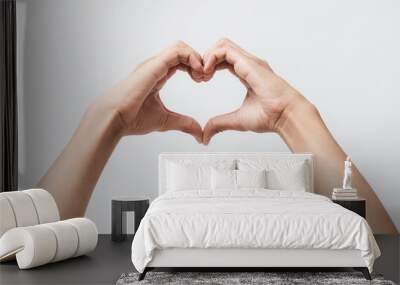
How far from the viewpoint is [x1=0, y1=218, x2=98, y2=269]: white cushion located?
4.83 m

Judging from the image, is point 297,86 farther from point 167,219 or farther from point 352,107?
point 167,219

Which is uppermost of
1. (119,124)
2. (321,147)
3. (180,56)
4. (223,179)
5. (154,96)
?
(180,56)

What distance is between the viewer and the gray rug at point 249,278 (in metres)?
4.45

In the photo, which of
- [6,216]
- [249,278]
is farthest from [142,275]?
[6,216]

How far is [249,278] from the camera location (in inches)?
179

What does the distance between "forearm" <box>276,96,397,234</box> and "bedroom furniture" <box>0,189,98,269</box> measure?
2.54 meters

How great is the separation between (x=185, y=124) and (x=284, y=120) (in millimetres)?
1132

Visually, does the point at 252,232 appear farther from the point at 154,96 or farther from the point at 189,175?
the point at 154,96

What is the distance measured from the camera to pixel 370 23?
662cm

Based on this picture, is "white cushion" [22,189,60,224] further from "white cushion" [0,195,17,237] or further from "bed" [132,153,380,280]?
"bed" [132,153,380,280]

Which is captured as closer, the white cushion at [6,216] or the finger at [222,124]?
the white cushion at [6,216]

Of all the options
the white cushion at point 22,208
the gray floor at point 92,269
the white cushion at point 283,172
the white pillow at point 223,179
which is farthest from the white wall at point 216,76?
the white cushion at point 22,208

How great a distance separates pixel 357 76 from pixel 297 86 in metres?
0.69

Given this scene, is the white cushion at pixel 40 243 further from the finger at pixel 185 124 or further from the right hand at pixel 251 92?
the right hand at pixel 251 92
